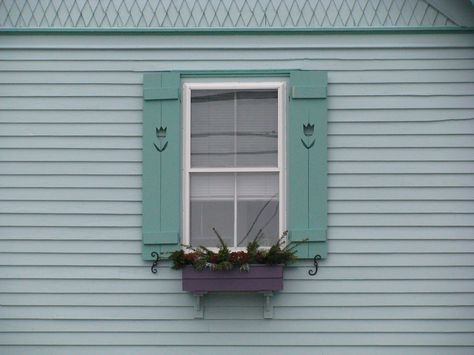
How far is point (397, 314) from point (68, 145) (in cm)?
271

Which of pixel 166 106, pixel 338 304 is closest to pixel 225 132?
pixel 166 106

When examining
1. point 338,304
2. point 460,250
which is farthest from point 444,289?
point 338,304

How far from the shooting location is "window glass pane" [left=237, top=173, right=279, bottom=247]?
764 centimetres

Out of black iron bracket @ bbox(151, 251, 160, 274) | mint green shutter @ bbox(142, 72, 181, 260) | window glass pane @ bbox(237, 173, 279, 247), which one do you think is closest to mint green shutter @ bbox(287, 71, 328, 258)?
window glass pane @ bbox(237, 173, 279, 247)

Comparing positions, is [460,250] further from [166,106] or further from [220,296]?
[166,106]

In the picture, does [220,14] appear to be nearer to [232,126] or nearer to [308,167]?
[232,126]

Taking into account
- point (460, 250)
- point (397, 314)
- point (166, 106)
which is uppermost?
point (166, 106)

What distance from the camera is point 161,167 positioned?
24.9 feet

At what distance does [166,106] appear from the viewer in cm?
762

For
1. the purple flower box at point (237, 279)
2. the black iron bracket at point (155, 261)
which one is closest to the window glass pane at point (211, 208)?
the black iron bracket at point (155, 261)

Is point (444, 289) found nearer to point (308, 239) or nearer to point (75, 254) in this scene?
point (308, 239)

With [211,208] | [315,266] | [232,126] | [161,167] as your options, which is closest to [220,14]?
[232,126]

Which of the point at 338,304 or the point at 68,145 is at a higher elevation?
the point at 68,145

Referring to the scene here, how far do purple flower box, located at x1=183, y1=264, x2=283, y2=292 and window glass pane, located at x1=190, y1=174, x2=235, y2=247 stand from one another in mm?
405
